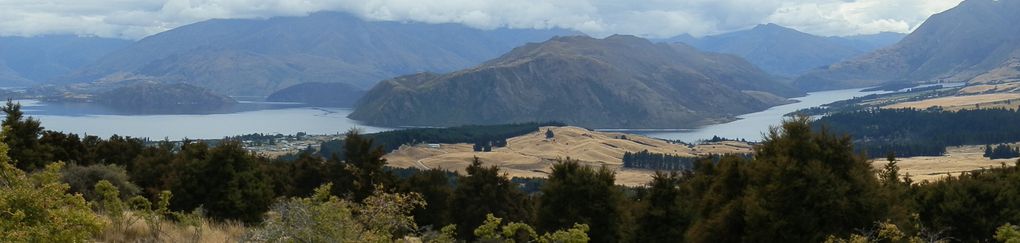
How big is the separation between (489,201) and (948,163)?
135 meters

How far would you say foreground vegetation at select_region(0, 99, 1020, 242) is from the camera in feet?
32.2

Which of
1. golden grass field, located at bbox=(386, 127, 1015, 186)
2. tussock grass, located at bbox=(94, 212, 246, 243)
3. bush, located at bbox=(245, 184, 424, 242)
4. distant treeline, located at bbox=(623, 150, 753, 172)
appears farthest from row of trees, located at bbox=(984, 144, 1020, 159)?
bush, located at bbox=(245, 184, 424, 242)

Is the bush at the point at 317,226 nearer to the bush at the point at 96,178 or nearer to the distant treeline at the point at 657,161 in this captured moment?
the bush at the point at 96,178

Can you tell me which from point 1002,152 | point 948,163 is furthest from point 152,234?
point 1002,152

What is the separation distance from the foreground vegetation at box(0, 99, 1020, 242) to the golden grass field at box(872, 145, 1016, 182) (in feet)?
320

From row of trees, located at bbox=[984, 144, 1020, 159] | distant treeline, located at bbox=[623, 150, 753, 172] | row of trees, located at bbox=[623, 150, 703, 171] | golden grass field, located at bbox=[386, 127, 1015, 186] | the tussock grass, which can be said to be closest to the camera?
the tussock grass

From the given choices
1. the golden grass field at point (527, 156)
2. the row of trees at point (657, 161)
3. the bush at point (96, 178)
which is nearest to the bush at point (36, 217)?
the bush at point (96, 178)

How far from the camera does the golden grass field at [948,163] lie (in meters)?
125

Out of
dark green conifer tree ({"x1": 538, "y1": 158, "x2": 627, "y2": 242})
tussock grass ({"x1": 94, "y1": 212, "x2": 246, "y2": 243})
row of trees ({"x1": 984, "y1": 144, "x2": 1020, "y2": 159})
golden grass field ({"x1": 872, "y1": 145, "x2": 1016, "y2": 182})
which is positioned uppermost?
tussock grass ({"x1": 94, "y1": 212, "x2": 246, "y2": 243})

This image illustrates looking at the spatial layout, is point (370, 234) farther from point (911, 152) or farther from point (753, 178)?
point (911, 152)

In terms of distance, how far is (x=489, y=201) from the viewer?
3494 centimetres

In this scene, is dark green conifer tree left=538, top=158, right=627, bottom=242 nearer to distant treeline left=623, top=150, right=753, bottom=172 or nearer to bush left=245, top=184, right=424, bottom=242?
bush left=245, top=184, right=424, bottom=242

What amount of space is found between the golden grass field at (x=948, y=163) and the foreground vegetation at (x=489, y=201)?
97.5 meters

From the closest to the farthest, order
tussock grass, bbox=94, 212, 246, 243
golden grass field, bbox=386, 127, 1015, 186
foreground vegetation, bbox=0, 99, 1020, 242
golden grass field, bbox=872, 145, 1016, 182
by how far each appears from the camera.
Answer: foreground vegetation, bbox=0, 99, 1020, 242
tussock grass, bbox=94, 212, 246, 243
golden grass field, bbox=872, 145, 1016, 182
golden grass field, bbox=386, 127, 1015, 186
